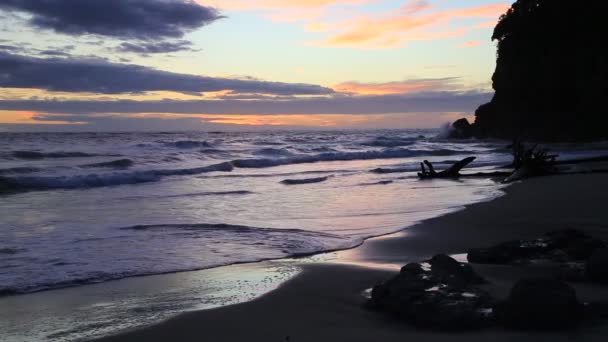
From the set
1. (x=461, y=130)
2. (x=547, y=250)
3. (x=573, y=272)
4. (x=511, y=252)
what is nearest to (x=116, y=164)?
(x=511, y=252)

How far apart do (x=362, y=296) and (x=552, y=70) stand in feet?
151

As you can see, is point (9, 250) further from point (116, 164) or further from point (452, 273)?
point (116, 164)

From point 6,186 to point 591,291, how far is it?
18274 millimetres

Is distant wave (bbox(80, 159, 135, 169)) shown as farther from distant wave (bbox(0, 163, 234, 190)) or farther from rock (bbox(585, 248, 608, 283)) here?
rock (bbox(585, 248, 608, 283))

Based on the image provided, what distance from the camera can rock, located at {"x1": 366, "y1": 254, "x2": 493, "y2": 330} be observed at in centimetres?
354

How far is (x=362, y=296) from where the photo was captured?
466 cm

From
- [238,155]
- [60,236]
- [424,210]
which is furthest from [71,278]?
[238,155]

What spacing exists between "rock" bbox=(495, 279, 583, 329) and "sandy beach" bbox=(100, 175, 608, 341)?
0.27 ft

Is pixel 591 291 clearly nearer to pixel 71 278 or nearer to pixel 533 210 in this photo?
pixel 71 278

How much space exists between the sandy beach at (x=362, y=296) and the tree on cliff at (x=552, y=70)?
3498 cm

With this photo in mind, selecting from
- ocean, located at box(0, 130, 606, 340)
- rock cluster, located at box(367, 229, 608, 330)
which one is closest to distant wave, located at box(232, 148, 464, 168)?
ocean, located at box(0, 130, 606, 340)

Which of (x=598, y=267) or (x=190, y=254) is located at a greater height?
(x=598, y=267)

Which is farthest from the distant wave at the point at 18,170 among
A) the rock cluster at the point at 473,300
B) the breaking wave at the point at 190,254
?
the rock cluster at the point at 473,300

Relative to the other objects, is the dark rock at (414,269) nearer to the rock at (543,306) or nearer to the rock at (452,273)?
the rock at (452,273)
